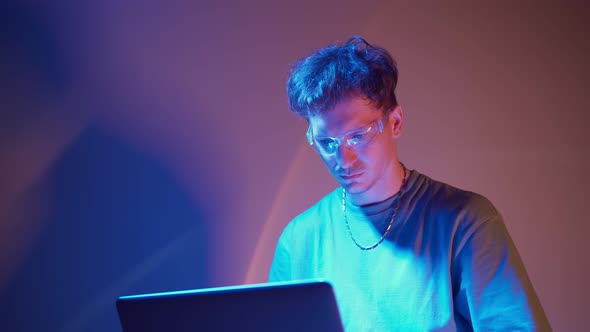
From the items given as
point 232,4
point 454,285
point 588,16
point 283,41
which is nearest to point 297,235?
point 454,285

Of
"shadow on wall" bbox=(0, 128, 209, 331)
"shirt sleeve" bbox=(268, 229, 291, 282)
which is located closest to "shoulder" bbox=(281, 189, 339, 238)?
"shirt sleeve" bbox=(268, 229, 291, 282)

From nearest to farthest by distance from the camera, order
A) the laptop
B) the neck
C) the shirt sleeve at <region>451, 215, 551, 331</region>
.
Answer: the laptop, the shirt sleeve at <region>451, 215, 551, 331</region>, the neck

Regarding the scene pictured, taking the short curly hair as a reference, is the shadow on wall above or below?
below

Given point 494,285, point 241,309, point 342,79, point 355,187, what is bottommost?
point 494,285

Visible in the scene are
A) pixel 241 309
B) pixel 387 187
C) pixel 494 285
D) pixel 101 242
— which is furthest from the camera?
pixel 101 242

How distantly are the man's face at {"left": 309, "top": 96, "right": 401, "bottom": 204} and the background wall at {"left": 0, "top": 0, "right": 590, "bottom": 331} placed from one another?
524 mm

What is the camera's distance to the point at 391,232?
57.4 inches

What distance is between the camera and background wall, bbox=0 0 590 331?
1.82 meters

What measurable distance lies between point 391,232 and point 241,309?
0.59 m

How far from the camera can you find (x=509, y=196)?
75.2 inches

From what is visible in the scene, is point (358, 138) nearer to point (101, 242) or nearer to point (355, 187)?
point (355, 187)

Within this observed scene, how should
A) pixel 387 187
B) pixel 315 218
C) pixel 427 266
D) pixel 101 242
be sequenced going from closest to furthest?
pixel 427 266, pixel 387 187, pixel 315 218, pixel 101 242

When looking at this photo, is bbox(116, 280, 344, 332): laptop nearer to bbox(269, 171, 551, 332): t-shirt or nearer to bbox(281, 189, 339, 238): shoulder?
bbox(269, 171, 551, 332): t-shirt

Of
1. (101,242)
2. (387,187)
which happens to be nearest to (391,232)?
(387,187)
